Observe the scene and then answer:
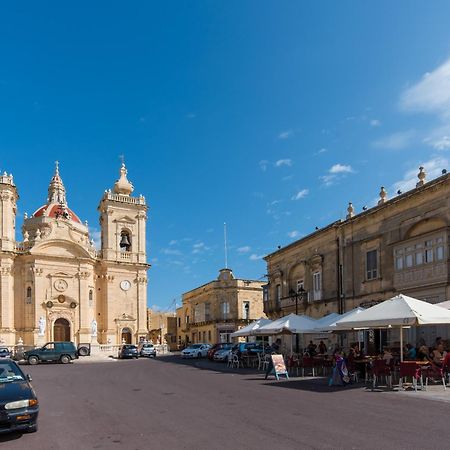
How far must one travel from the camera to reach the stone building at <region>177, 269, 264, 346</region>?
58.2 metres

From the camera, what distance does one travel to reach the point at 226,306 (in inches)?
2311

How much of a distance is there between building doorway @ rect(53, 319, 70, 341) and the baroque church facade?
9 cm

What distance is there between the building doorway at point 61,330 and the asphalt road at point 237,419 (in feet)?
123

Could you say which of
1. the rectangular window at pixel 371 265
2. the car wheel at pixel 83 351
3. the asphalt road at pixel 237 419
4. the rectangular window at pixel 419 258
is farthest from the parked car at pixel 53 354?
the rectangular window at pixel 419 258

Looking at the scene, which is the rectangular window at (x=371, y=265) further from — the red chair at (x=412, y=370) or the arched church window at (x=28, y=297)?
the arched church window at (x=28, y=297)

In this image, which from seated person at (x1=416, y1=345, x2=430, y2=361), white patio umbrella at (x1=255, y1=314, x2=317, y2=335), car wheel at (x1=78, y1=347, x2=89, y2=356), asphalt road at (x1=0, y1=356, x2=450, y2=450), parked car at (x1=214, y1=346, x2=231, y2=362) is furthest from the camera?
car wheel at (x1=78, y1=347, x2=89, y2=356)

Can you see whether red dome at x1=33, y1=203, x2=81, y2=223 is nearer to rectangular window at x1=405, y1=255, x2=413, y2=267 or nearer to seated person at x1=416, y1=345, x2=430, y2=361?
rectangular window at x1=405, y1=255, x2=413, y2=267

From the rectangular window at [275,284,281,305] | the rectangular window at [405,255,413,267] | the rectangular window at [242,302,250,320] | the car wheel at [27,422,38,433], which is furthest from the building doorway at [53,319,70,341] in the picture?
the car wheel at [27,422,38,433]

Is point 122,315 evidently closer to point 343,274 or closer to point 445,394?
point 343,274

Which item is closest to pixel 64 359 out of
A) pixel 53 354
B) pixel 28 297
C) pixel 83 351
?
pixel 53 354

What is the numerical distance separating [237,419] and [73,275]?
46.3 m

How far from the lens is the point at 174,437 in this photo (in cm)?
919

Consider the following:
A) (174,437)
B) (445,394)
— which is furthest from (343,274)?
(174,437)

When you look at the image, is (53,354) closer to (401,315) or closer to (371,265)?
(371,265)
